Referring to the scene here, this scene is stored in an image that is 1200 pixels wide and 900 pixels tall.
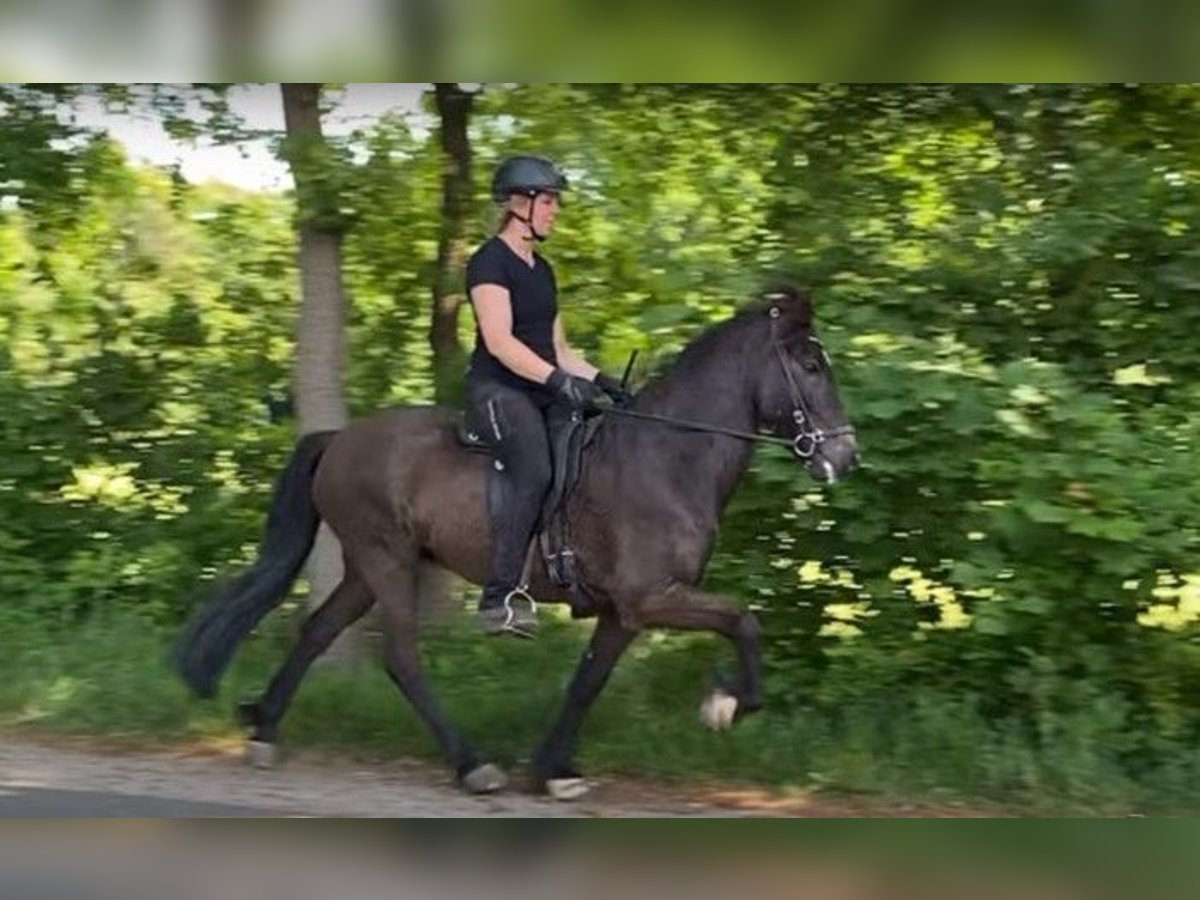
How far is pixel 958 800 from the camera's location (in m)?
8.83

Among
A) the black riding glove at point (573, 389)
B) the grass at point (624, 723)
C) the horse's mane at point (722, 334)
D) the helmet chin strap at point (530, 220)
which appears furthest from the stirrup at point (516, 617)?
the helmet chin strap at point (530, 220)

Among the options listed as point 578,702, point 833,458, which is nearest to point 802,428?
point 833,458

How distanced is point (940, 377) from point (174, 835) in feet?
14.3

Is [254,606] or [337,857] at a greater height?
[254,606]

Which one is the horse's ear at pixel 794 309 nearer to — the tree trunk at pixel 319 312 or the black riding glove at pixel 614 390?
the black riding glove at pixel 614 390

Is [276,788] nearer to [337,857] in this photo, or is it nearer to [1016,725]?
[337,857]

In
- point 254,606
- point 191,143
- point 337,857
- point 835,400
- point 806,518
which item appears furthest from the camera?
point 191,143

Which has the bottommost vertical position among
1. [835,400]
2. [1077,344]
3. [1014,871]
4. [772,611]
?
[1014,871]

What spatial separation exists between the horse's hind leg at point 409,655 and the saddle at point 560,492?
738 mm

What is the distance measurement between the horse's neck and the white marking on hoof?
1407 millimetres

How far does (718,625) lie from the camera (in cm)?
828

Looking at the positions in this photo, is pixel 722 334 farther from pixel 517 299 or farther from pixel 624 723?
pixel 624 723

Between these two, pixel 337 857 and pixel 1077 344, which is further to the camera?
pixel 1077 344

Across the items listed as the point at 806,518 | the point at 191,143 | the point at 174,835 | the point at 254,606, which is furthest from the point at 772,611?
the point at 191,143
